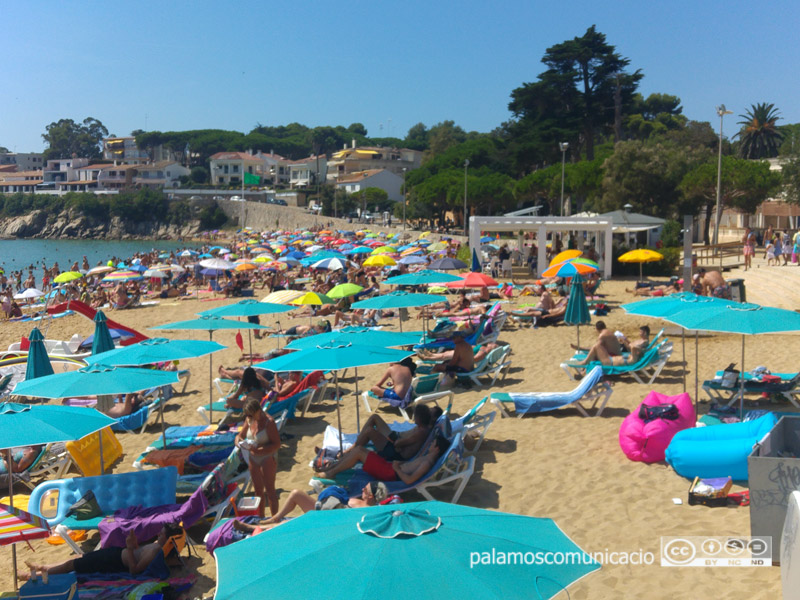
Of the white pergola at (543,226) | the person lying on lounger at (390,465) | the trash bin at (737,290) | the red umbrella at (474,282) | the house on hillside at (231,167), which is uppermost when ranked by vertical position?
the house on hillside at (231,167)

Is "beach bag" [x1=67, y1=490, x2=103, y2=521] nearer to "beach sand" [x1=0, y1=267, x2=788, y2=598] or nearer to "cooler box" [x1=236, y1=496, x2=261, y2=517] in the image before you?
"beach sand" [x1=0, y1=267, x2=788, y2=598]

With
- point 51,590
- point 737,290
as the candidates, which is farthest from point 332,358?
point 737,290

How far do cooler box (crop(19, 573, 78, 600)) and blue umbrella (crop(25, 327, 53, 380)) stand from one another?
16.3ft

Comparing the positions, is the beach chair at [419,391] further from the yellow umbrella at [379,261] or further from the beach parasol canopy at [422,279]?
the yellow umbrella at [379,261]

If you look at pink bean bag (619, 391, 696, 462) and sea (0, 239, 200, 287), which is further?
sea (0, 239, 200, 287)

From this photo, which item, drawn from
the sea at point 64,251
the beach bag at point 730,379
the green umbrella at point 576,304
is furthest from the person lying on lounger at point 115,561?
the sea at point 64,251

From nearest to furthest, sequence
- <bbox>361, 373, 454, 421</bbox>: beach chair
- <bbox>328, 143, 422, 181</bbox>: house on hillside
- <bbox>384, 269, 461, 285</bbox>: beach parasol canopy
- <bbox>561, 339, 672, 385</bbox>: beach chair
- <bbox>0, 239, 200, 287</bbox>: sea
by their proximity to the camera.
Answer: <bbox>361, 373, 454, 421</bbox>: beach chair, <bbox>561, 339, 672, 385</bbox>: beach chair, <bbox>384, 269, 461, 285</bbox>: beach parasol canopy, <bbox>0, 239, 200, 287</bbox>: sea, <bbox>328, 143, 422, 181</bbox>: house on hillside

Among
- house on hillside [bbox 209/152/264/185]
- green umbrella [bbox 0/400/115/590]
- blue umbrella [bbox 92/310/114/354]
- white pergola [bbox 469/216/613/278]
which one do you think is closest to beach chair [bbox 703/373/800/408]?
green umbrella [bbox 0/400/115/590]

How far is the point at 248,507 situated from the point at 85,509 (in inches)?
46.7

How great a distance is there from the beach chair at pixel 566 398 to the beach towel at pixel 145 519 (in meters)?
3.51

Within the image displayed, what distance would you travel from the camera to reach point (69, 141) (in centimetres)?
14588

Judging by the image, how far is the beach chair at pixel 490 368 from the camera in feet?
30.9

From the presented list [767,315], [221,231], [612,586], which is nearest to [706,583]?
[612,586]

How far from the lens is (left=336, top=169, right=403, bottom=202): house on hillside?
86062 millimetres
